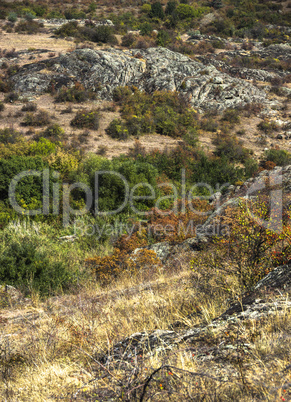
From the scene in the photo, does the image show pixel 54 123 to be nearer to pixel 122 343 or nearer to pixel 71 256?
pixel 71 256

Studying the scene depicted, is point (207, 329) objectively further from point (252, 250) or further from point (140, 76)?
point (140, 76)

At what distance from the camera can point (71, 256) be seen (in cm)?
788

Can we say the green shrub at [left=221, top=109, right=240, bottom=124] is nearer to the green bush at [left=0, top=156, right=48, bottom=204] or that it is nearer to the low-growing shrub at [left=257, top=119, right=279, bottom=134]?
the low-growing shrub at [left=257, top=119, right=279, bottom=134]

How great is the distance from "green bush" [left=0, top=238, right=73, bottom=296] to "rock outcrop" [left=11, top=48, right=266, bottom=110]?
17469 millimetres

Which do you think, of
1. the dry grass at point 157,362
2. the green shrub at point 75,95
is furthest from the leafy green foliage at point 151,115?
the dry grass at point 157,362

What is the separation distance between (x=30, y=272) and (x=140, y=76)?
20.5m

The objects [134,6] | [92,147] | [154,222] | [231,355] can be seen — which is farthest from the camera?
[134,6]

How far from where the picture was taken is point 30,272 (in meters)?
5.90

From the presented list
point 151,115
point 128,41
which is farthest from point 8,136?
point 128,41

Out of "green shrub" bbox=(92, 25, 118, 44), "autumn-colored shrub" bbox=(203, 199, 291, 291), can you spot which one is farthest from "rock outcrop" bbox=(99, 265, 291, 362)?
"green shrub" bbox=(92, 25, 118, 44)

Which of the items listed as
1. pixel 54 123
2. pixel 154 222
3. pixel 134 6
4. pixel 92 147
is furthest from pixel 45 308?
pixel 134 6

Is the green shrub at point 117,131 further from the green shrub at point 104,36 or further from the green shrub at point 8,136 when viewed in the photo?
the green shrub at point 104,36

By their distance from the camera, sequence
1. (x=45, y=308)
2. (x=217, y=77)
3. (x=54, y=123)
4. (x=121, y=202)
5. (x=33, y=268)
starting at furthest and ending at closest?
(x=217, y=77) → (x=54, y=123) → (x=121, y=202) → (x=33, y=268) → (x=45, y=308)

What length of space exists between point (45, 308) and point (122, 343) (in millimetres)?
2325
